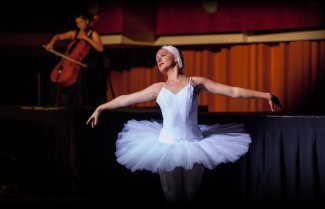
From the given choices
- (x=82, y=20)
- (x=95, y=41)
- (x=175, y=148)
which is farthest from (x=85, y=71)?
(x=175, y=148)

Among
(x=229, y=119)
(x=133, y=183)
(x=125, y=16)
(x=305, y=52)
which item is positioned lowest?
(x=133, y=183)

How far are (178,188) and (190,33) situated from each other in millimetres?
3586

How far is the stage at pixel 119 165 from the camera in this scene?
4.79 meters

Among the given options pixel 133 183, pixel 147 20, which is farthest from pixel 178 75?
pixel 147 20

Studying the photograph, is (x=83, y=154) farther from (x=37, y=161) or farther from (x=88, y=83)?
(x=88, y=83)

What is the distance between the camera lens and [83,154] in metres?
5.77

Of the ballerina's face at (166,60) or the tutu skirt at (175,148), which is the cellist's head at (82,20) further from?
the ballerina's face at (166,60)

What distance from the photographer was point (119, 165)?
556cm

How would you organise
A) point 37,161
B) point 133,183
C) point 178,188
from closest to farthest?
1. point 178,188
2. point 133,183
3. point 37,161

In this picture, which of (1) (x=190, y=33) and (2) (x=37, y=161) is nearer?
(2) (x=37, y=161)

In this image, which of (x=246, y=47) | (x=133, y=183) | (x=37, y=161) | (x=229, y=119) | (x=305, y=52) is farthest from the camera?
(x=246, y=47)

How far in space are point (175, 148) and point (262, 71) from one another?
331cm

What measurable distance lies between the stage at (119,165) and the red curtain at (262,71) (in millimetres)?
1545

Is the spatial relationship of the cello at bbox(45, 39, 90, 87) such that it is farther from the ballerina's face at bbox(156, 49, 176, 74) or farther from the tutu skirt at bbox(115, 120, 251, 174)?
the ballerina's face at bbox(156, 49, 176, 74)
